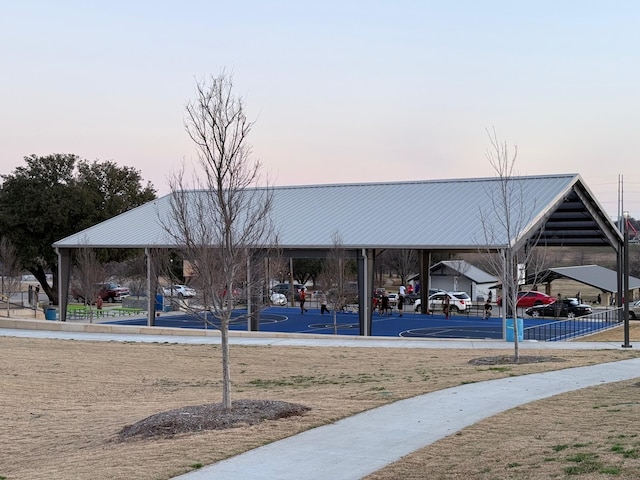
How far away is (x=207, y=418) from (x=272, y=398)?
3009 millimetres

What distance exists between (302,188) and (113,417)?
3486cm

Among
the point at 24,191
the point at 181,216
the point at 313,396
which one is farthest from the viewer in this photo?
the point at 24,191

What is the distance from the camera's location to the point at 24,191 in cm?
5947

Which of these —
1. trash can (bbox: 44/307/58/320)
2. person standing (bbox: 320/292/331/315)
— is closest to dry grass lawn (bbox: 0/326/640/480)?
trash can (bbox: 44/307/58/320)

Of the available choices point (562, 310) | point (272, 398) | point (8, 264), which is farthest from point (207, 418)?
point (8, 264)

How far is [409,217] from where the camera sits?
39688 mm

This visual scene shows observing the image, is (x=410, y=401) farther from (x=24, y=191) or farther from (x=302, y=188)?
(x=24, y=191)

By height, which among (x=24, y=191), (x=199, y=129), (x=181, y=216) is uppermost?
(x=24, y=191)

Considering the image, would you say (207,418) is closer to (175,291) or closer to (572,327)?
(175,291)

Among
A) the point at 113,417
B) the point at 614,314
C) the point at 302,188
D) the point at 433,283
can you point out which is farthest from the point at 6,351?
the point at 433,283

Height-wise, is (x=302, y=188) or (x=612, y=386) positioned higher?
(x=302, y=188)

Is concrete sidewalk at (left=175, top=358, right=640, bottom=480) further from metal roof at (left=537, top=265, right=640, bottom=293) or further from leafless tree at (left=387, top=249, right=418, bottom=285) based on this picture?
leafless tree at (left=387, top=249, right=418, bottom=285)

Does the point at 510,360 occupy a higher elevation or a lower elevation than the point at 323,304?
lower

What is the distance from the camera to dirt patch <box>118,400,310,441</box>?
38.5 ft
